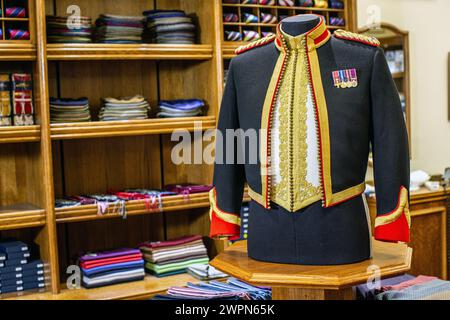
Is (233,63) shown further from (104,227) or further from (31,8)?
(104,227)

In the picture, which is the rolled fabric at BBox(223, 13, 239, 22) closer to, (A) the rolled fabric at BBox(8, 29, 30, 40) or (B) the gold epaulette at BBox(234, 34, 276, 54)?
(A) the rolled fabric at BBox(8, 29, 30, 40)

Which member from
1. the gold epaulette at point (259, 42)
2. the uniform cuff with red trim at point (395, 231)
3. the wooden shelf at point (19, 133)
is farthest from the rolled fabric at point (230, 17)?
the uniform cuff with red trim at point (395, 231)

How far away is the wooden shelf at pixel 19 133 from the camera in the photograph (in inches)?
117

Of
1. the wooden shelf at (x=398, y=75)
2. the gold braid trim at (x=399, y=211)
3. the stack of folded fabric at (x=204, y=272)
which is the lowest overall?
the stack of folded fabric at (x=204, y=272)

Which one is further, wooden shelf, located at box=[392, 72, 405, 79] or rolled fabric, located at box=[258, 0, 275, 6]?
wooden shelf, located at box=[392, 72, 405, 79]

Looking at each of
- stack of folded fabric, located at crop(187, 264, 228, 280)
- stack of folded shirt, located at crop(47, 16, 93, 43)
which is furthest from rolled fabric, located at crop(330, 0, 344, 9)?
stack of folded fabric, located at crop(187, 264, 228, 280)

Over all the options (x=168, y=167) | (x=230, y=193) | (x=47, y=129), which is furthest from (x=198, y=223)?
(x=230, y=193)

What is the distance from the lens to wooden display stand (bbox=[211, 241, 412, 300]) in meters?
1.71

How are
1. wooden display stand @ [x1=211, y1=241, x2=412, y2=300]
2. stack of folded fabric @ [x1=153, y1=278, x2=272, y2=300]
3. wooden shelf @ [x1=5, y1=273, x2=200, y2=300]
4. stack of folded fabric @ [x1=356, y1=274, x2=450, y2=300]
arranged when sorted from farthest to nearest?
wooden shelf @ [x1=5, y1=273, x2=200, y2=300], stack of folded fabric @ [x1=153, y1=278, x2=272, y2=300], stack of folded fabric @ [x1=356, y1=274, x2=450, y2=300], wooden display stand @ [x1=211, y1=241, x2=412, y2=300]

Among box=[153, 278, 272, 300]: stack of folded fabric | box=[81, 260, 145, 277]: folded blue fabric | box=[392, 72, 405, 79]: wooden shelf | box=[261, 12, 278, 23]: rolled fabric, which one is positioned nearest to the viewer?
box=[153, 278, 272, 300]: stack of folded fabric

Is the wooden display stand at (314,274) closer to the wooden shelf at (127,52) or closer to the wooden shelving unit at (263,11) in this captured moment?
the wooden shelf at (127,52)

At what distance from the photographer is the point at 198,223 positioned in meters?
3.67

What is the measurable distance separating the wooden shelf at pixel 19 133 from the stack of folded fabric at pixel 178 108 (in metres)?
0.65

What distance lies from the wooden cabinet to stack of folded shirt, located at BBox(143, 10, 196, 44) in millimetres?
1562
